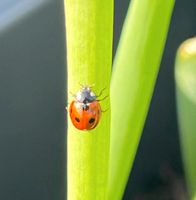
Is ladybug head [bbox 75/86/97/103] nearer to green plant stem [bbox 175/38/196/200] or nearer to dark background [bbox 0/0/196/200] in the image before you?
green plant stem [bbox 175/38/196/200]

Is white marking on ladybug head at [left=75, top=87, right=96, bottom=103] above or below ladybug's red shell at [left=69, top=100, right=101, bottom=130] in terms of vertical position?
above

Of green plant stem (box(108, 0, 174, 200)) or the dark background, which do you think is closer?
green plant stem (box(108, 0, 174, 200))

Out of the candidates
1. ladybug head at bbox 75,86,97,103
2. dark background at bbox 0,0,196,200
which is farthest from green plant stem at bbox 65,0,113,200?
dark background at bbox 0,0,196,200

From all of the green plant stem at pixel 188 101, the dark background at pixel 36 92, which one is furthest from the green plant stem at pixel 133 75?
the dark background at pixel 36 92

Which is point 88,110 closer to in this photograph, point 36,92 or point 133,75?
point 133,75

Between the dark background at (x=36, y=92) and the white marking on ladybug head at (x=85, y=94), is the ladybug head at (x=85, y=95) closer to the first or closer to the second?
the white marking on ladybug head at (x=85, y=94)

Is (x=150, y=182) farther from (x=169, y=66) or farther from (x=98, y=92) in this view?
(x=98, y=92)

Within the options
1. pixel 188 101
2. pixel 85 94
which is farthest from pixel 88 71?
pixel 188 101
